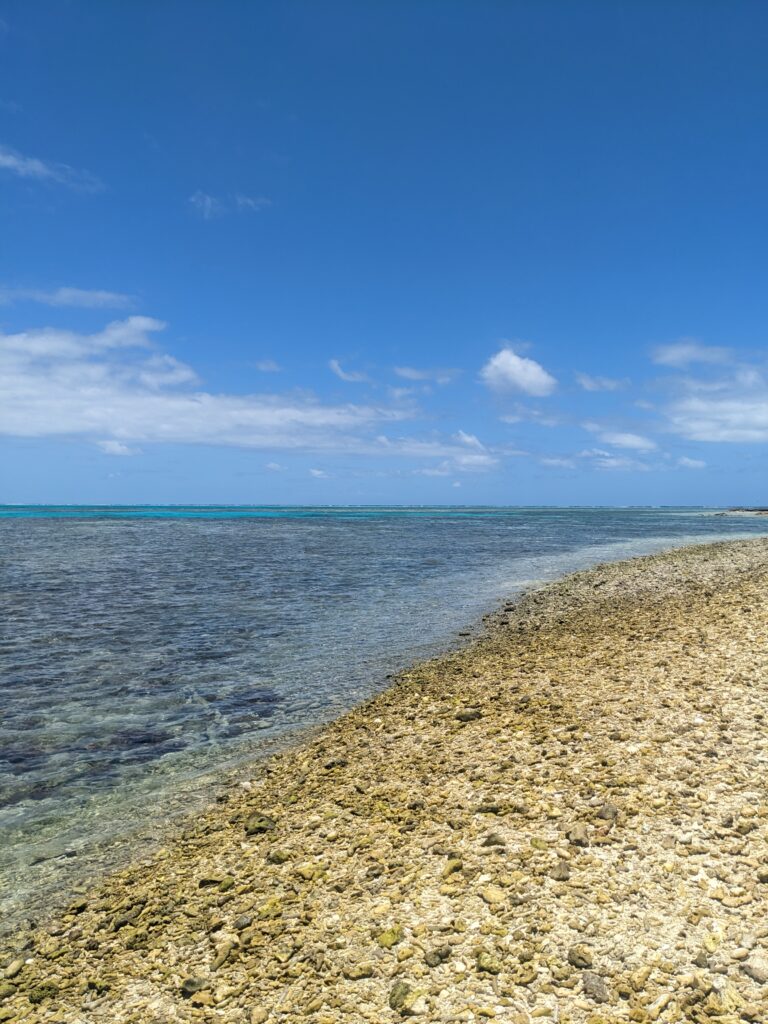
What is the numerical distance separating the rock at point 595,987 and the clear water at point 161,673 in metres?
5.45

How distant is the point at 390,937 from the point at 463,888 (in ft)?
2.80

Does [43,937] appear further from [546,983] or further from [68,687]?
[68,687]

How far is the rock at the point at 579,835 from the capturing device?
239 inches

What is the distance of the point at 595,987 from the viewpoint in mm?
4379

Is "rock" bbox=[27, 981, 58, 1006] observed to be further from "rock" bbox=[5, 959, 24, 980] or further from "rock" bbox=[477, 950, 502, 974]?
"rock" bbox=[477, 950, 502, 974]

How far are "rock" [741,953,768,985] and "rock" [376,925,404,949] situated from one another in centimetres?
259

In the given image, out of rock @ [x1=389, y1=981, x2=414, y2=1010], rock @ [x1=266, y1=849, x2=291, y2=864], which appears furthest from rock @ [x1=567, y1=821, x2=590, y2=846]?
rock @ [x1=266, y1=849, x2=291, y2=864]

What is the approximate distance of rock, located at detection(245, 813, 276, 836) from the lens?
287 inches

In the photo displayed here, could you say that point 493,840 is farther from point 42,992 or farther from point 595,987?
point 42,992

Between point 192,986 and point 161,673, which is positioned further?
point 161,673

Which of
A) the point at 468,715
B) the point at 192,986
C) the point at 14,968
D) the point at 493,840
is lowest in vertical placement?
the point at 14,968

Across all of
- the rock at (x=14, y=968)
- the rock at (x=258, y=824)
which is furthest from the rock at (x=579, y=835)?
the rock at (x=14, y=968)

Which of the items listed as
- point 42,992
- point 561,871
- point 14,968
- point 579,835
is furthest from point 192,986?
point 579,835

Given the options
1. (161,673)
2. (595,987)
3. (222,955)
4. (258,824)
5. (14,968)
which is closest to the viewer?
(595,987)
